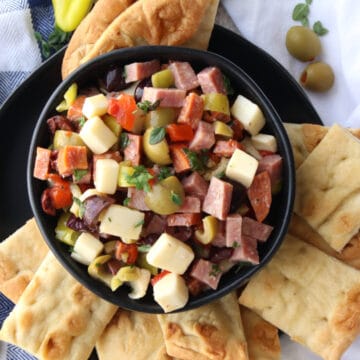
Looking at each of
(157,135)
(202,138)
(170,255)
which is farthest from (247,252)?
(157,135)

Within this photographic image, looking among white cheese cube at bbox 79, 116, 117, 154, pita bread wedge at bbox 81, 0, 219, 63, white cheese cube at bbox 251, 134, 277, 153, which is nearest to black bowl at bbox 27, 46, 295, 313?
white cheese cube at bbox 251, 134, 277, 153

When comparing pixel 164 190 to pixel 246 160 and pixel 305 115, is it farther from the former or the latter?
pixel 305 115

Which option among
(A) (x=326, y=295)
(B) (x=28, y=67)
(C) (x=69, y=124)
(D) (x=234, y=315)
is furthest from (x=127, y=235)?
(B) (x=28, y=67)

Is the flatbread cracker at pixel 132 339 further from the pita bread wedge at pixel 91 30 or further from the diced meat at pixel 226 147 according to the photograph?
the pita bread wedge at pixel 91 30

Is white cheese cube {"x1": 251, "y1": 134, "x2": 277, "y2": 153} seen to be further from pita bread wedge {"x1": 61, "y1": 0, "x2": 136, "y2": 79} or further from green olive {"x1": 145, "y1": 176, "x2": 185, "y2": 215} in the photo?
pita bread wedge {"x1": 61, "y1": 0, "x2": 136, "y2": 79}

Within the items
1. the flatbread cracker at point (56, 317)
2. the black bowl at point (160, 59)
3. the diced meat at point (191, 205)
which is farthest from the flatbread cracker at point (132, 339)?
the diced meat at point (191, 205)

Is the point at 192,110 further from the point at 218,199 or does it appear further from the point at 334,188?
the point at 334,188
